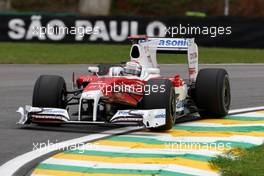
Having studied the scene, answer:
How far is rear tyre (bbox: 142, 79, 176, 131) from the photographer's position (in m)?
10.5

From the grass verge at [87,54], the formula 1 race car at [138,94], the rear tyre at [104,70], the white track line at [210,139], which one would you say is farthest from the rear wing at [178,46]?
the grass verge at [87,54]

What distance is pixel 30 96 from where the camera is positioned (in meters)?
15.0

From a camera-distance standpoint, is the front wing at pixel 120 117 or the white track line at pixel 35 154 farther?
the front wing at pixel 120 117

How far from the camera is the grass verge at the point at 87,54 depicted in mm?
24281

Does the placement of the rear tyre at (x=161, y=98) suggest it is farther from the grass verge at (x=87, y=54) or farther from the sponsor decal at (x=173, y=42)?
the grass verge at (x=87, y=54)

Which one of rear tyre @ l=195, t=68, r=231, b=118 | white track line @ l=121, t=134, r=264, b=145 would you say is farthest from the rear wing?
white track line @ l=121, t=134, r=264, b=145

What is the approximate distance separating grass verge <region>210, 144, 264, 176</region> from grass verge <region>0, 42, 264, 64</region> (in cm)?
1531

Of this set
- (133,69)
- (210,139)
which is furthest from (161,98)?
(133,69)

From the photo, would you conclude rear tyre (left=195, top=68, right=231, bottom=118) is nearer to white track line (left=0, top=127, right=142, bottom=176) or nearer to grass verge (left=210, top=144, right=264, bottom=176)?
white track line (left=0, top=127, right=142, bottom=176)

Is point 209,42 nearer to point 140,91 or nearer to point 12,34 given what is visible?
point 12,34

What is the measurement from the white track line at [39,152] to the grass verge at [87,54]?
13.3m

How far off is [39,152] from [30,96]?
5.92 meters

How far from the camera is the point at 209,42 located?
28125 mm

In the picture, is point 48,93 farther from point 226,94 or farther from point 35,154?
point 226,94
